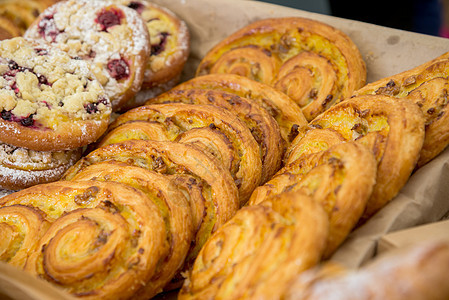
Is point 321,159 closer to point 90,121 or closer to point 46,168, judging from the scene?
point 90,121

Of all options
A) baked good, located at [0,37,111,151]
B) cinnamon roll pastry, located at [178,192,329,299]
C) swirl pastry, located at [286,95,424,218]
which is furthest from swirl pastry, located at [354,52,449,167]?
baked good, located at [0,37,111,151]

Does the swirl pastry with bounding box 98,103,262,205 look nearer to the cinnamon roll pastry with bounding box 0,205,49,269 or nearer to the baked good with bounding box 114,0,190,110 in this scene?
the baked good with bounding box 114,0,190,110

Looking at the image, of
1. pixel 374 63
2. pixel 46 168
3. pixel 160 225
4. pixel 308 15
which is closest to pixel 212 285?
pixel 160 225

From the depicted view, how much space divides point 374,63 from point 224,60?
3.90ft

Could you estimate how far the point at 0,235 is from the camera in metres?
2.04

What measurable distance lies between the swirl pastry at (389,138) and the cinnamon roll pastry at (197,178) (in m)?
0.72

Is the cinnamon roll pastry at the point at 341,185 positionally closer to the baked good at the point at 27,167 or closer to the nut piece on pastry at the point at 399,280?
the nut piece on pastry at the point at 399,280

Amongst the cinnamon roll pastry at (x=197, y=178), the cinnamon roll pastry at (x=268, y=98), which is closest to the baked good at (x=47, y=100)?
the cinnamon roll pastry at (x=197, y=178)

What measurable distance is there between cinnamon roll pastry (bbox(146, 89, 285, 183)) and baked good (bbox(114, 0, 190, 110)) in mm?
484

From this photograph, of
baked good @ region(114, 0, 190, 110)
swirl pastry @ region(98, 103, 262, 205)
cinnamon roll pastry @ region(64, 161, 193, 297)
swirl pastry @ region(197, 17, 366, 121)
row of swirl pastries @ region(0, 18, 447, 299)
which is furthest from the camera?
baked good @ region(114, 0, 190, 110)

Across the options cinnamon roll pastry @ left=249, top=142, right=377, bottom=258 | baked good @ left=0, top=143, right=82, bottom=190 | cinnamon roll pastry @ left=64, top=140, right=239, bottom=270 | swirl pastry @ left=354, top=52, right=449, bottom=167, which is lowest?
baked good @ left=0, top=143, right=82, bottom=190

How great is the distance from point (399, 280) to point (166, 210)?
1.21 m

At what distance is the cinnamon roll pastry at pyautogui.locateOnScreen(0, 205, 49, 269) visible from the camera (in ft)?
6.72

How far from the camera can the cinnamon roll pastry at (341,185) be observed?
1.71 meters
